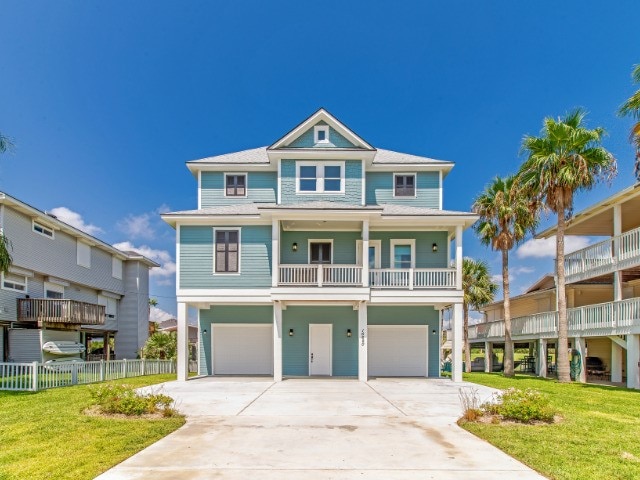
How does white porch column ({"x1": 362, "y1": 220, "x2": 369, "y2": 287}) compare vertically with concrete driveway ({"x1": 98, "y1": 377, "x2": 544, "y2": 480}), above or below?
above

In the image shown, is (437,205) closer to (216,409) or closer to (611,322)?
(611,322)

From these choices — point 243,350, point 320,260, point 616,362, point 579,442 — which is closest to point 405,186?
point 320,260

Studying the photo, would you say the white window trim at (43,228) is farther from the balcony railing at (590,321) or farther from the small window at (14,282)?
the balcony railing at (590,321)

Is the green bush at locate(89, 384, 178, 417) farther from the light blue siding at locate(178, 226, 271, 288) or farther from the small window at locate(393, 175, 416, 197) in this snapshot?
the small window at locate(393, 175, 416, 197)

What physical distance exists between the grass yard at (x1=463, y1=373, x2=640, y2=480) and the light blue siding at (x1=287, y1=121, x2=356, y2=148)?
41.8 feet

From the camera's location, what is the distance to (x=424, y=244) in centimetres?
1997

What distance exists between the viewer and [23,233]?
23406mm

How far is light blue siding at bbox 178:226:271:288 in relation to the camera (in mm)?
18875

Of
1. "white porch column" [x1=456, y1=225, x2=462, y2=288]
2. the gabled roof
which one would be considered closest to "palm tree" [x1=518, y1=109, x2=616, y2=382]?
"white porch column" [x1=456, y1=225, x2=462, y2=288]

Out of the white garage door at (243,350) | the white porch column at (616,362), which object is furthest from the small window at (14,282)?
the white porch column at (616,362)

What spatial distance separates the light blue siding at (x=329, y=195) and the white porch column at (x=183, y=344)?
5946 mm

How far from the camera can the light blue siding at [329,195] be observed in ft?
65.3

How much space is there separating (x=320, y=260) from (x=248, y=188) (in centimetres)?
486

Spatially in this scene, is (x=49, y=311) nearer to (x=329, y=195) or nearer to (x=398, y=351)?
(x=329, y=195)
